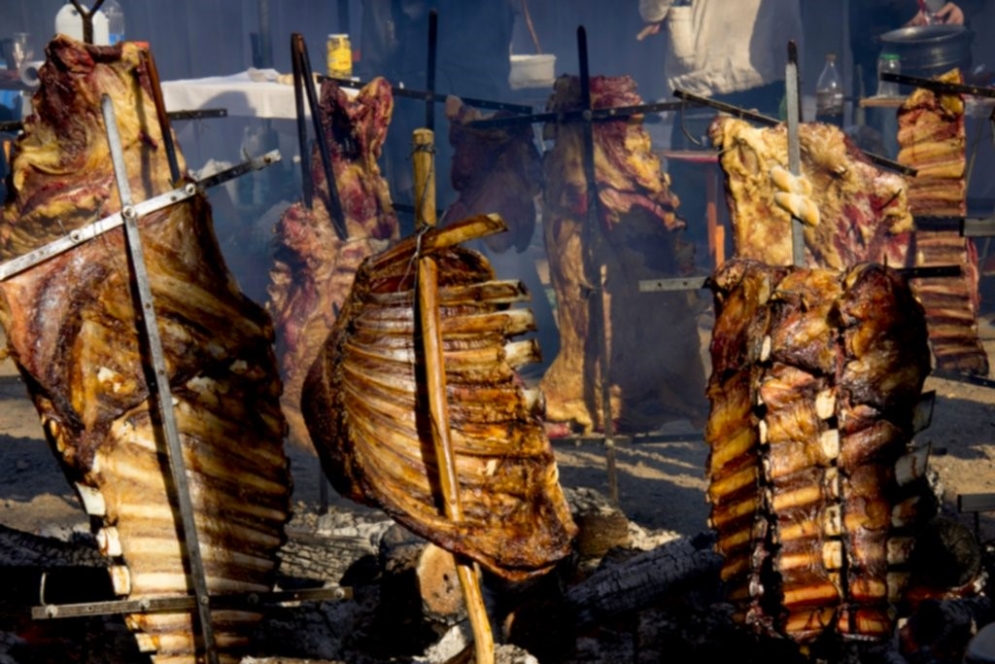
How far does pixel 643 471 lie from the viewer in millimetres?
7793

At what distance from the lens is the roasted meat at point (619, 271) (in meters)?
7.53

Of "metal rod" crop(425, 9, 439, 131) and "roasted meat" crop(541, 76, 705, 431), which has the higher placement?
"metal rod" crop(425, 9, 439, 131)

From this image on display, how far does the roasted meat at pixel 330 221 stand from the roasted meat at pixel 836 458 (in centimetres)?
465

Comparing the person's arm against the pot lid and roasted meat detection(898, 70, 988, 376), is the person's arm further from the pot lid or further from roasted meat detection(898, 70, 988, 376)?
roasted meat detection(898, 70, 988, 376)

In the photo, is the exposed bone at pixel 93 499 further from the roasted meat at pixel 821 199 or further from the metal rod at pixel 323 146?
the metal rod at pixel 323 146

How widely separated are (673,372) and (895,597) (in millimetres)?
4286

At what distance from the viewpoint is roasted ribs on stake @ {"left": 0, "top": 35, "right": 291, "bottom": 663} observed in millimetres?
3664

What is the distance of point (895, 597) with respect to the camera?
3525 millimetres

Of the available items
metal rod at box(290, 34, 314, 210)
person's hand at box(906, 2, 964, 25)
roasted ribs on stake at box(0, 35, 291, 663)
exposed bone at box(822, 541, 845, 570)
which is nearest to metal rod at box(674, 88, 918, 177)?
exposed bone at box(822, 541, 845, 570)

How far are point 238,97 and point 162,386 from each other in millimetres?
9952

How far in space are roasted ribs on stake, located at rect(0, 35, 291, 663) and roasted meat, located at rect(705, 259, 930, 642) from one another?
158 cm

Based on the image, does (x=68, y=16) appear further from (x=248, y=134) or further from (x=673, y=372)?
(x=673, y=372)

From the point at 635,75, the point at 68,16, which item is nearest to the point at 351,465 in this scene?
the point at 68,16

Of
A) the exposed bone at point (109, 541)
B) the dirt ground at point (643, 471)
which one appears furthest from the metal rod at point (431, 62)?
the exposed bone at point (109, 541)
